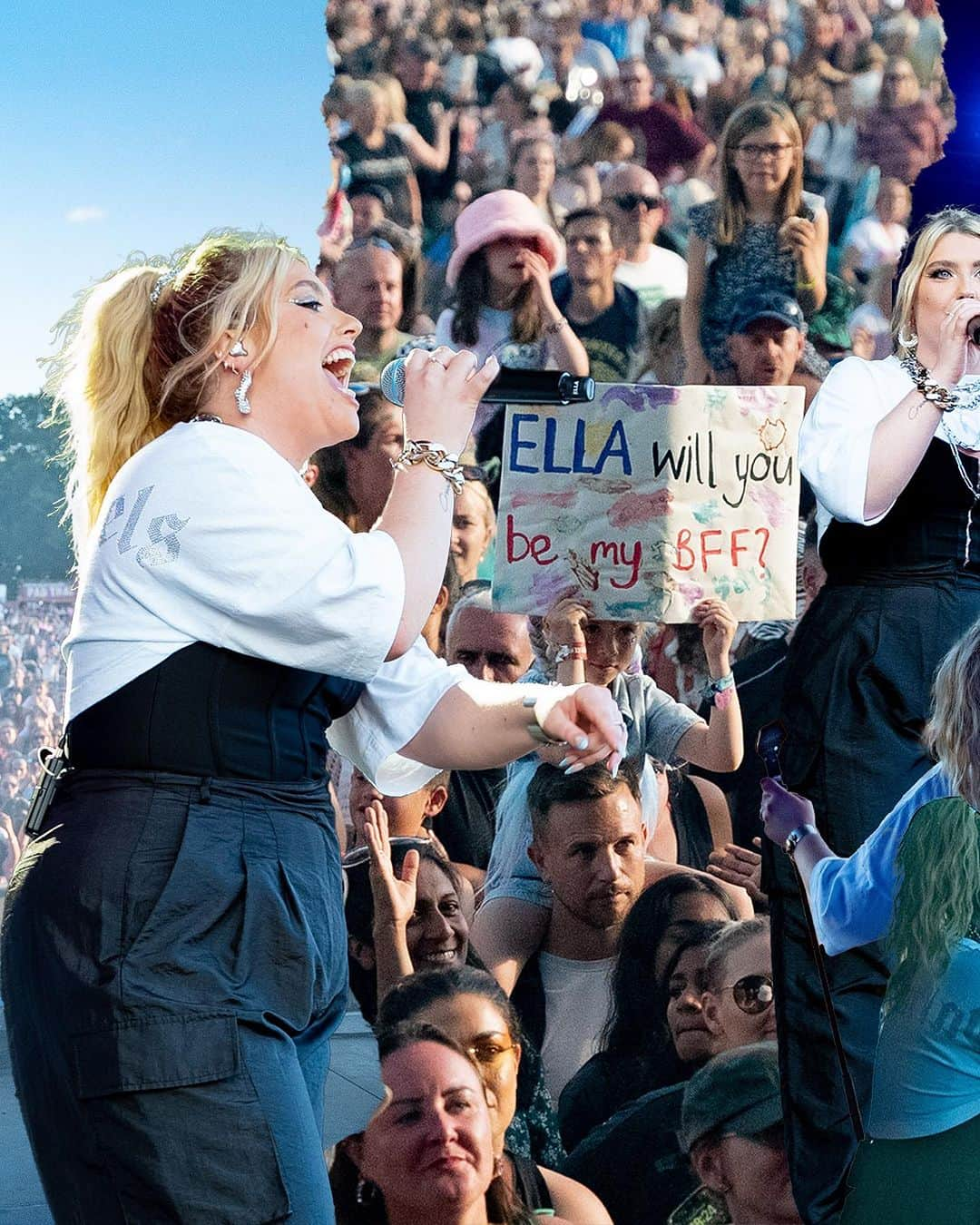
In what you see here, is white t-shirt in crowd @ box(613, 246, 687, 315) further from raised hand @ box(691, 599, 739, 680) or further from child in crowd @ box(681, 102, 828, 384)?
raised hand @ box(691, 599, 739, 680)

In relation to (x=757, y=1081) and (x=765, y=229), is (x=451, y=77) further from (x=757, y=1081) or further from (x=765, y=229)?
(x=757, y=1081)

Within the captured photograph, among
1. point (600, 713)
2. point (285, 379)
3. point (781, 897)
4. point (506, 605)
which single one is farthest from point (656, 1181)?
point (285, 379)

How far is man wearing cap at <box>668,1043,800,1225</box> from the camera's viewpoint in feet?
8.68

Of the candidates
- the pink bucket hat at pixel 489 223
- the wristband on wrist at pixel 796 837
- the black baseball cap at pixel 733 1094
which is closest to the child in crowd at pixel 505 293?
the pink bucket hat at pixel 489 223

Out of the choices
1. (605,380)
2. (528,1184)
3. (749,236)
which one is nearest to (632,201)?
(749,236)

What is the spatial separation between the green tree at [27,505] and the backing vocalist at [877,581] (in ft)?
4.00

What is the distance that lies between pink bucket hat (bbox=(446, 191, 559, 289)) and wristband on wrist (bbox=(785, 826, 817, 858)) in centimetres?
111

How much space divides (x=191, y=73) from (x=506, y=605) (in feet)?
3.47

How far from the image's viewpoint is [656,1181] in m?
2.70

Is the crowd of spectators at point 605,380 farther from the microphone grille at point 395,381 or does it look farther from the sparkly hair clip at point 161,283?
the sparkly hair clip at point 161,283

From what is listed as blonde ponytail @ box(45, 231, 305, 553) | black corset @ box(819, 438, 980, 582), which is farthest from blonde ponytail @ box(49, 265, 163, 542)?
black corset @ box(819, 438, 980, 582)

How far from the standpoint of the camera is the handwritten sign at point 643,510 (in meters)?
2.76

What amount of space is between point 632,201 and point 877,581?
92cm

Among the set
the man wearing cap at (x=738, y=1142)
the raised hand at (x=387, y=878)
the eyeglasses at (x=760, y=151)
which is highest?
the eyeglasses at (x=760, y=151)
